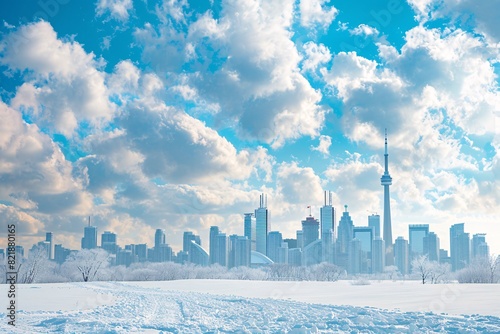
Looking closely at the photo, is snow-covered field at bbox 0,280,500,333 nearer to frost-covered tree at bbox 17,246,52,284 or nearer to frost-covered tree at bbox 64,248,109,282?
frost-covered tree at bbox 17,246,52,284

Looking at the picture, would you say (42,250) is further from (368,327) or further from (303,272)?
(368,327)

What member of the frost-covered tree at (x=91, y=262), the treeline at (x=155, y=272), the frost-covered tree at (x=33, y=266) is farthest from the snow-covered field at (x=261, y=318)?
the frost-covered tree at (x=91, y=262)

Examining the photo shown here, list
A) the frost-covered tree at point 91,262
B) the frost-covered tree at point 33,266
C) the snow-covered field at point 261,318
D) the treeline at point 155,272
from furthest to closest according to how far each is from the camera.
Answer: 1. the frost-covered tree at point 91,262
2. the frost-covered tree at point 33,266
3. the treeline at point 155,272
4. the snow-covered field at point 261,318

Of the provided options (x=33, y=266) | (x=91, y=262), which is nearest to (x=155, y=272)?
(x=91, y=262)

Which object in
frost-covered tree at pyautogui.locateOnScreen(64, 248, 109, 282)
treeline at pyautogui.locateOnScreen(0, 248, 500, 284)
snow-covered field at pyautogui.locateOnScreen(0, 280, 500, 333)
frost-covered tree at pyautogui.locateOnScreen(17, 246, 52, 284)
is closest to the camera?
snow-covered field at pyautogui.locateOnScreen(0, 280, 500, 333)

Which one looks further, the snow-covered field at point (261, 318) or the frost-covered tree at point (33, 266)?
the frost-covered tree at point (33, 266)

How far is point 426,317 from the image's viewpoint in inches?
976

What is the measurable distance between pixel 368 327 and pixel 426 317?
13.6 feet

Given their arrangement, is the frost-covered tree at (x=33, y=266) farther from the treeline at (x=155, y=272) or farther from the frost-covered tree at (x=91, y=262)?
the frost-covered tree at (x=91, y=262)

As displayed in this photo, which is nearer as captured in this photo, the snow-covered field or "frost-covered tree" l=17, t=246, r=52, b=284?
the snow-covered field

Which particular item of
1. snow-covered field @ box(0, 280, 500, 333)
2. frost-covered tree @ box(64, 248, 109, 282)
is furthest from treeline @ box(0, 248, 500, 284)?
snow-covered field @ box(0, 280, 500, 333)

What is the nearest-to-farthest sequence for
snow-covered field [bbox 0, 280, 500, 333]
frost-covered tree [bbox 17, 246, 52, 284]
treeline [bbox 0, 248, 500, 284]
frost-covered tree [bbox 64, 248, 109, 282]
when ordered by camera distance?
1. snow-covered field [bbox 0, 280, 500, 333]
2. treeline [bbox 0, 248, 500, 284]
3. frost-covered tree [bbox 17, 246, 52, 284]
4. frost-covered tree [bbox 64, 248, 109, 282]

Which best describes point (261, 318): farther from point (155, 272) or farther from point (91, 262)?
point (155, 272)

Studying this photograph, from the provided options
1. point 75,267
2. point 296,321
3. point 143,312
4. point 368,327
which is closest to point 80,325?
point 143,312
